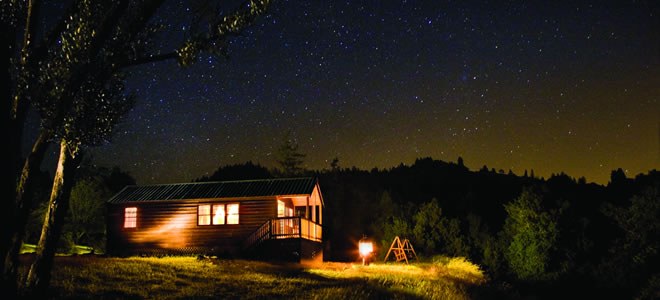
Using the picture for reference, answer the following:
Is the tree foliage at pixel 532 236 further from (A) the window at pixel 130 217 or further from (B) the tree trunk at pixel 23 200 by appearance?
(B) the tree trunk at pixel 23 200

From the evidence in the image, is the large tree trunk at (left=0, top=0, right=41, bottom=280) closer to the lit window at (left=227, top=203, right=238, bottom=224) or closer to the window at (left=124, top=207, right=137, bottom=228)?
the lit window at (left=227, top=203, right=238, bottom=224)

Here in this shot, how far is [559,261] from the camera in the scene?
2861cm

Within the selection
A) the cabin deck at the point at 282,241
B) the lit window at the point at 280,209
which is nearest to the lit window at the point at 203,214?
the cabin deck at the point at 282,241

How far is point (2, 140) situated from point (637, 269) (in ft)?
94.5

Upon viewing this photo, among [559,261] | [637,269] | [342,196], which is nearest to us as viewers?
[637,269]

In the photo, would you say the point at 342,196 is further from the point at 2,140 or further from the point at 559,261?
the point at 2,140

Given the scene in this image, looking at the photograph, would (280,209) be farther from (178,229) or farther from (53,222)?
(53,222)

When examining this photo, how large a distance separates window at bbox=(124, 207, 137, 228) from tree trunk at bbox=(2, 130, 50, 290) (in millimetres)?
20506

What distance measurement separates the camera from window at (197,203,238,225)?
2700 cm

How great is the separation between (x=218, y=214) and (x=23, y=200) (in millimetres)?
19570

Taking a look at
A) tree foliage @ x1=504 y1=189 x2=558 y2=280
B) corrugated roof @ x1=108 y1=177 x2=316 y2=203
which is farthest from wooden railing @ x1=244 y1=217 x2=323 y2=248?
tree foliage @ x1=504 y1=189 x2=558 y2=280

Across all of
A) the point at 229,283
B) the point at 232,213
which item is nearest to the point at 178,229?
the point at 232,213

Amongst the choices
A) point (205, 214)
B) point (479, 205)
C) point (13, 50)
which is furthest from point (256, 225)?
point (479, 205)

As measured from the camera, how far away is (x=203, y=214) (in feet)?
90.1
